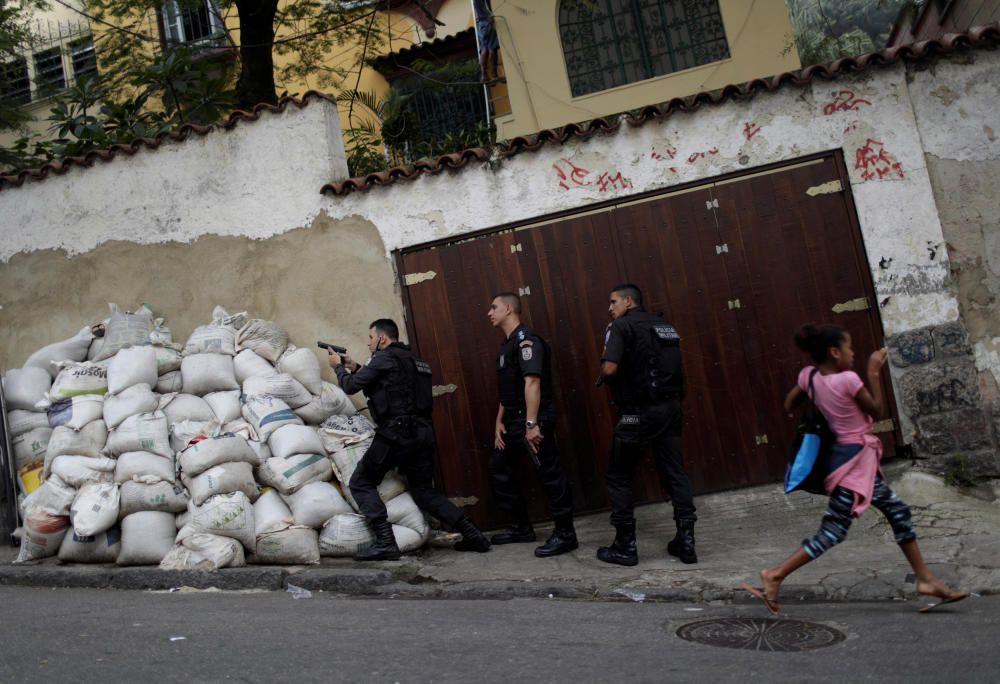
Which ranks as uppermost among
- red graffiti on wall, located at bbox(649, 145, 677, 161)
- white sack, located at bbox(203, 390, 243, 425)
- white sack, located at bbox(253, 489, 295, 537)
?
red graffiti on wall, located at bbox(649, 145, 677, 161)

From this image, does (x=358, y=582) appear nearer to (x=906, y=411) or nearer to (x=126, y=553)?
(x=126, y=553)

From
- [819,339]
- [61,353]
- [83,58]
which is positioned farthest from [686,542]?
[83,58]

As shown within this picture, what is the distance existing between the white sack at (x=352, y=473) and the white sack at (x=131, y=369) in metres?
1.58

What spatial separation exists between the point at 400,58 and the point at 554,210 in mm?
8763

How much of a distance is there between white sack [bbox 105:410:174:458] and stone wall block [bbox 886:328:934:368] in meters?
5.18

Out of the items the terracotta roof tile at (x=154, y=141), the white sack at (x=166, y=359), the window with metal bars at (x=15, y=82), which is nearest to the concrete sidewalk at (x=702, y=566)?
the white sack at (x=166, y=359)

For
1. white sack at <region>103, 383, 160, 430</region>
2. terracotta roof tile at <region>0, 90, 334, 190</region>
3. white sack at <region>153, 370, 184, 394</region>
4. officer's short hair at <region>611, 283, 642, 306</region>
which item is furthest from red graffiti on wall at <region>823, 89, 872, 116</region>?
white sack at <region>103, 383, 160, 430</region>

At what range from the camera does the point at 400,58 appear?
14922 mm

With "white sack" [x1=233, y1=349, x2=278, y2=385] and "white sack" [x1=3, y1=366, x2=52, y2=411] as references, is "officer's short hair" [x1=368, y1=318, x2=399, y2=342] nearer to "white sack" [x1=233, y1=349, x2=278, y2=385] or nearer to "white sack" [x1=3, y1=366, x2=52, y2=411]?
"white sack" [x1=233, y1=349, x2=278, y2=385]

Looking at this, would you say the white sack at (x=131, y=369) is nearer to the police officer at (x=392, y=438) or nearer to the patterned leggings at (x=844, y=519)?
the police officer at (x=392, y=438)

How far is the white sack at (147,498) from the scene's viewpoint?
20.5 ft

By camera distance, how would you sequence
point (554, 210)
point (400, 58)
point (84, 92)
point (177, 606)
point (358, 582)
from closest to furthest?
point (177, 606) < point (358, 582) < point (554, 210) < point (84, 92) < point (400, 58)

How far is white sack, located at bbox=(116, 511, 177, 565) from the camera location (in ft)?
20.2

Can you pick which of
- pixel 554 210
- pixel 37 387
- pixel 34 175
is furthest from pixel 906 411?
pixel 34 175
